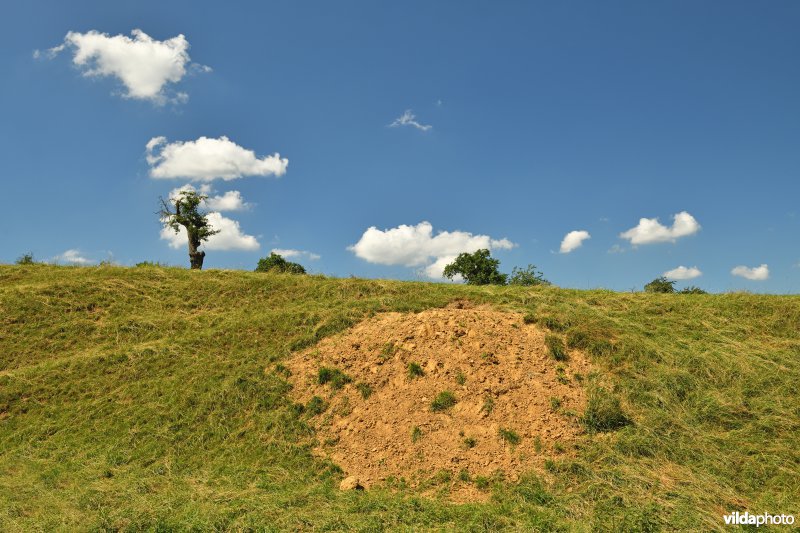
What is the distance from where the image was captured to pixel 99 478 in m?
9.86

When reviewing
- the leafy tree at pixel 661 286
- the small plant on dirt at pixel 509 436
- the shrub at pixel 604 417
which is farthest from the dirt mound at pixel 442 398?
the leafy tree at pixel 661 286

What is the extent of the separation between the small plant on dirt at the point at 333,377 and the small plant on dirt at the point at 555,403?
4.59 metres

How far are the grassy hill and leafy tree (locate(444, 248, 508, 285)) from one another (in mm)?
17339

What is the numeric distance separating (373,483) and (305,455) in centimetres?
169

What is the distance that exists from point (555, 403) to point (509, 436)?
1.43 metres

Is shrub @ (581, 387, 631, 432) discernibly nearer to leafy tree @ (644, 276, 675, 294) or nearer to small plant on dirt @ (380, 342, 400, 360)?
small plant on dirt @ (380, 342, 400, 360)

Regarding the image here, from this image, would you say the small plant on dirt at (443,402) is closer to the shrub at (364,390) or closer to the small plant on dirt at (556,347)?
the shrub at (364,390)

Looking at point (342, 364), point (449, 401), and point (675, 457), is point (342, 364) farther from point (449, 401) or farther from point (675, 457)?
point (675, 457)

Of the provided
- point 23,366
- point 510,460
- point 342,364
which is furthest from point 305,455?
point 23,366

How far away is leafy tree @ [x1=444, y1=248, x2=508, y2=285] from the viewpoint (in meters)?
35.8

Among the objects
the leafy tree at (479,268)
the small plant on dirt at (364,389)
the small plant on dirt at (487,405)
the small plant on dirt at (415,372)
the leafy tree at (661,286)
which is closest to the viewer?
the small plant on dirt at (487,405)

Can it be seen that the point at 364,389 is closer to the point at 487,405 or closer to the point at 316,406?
the point at 316,406

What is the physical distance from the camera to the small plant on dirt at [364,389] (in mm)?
11352

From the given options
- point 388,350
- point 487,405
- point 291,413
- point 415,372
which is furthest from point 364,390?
point 487,405
